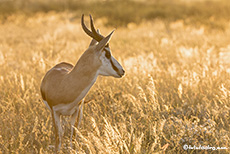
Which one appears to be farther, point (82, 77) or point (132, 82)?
point (132, 82)

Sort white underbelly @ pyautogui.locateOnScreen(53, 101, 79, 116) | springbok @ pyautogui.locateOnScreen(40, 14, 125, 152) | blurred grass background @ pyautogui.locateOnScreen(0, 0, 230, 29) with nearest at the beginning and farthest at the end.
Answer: springbok @ pyautogui.locateOnScreen(40, 14, 125, 152), white underbelly @ pyautogui.locateOnScreen(53, 101, 79, 116), blurred grass background @ pyautogui.locateOnScreen(0, 0, 230, 29)

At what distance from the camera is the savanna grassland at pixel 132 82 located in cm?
344

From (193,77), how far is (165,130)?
1347 mm

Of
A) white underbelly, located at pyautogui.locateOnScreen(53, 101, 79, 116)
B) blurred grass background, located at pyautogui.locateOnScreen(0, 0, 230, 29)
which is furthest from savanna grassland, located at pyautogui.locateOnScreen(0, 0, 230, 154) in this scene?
white underbelly, located at pyautogui.locateOnScreen(53, 101, 79, 116)

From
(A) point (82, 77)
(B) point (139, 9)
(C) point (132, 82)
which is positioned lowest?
(A) point (82, 77)

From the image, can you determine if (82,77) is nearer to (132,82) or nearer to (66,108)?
(66,108)

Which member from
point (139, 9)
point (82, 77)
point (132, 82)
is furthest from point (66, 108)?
point (139, 9)

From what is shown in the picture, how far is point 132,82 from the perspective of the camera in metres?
5.84

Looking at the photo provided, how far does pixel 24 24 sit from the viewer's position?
53.7ft

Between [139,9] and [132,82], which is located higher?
[139,9]

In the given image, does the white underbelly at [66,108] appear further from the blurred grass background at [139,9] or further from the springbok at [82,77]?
the blurred grass background at [139,9]

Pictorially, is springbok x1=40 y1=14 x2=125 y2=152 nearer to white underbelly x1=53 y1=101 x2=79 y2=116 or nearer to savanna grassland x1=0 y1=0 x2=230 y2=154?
white underbelly x1=53 y1=101 x2=79 y2=116

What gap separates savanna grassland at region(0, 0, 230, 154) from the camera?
344 centimetres

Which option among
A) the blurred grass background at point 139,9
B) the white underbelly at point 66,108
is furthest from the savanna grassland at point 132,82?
the white underbelly at point 66,108
